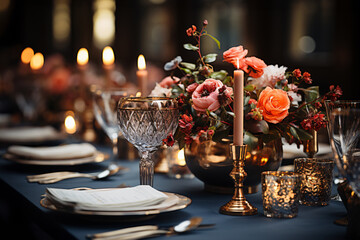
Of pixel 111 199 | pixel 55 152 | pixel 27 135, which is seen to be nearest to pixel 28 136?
pixel 27 135

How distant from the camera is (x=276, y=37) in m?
4.84

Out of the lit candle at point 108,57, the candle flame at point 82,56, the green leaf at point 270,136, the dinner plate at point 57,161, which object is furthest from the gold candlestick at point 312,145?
the candle flame at point 82,56

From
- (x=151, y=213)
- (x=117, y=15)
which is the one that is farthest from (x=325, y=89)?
(x=117, y=15)

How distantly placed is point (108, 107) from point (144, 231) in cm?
79

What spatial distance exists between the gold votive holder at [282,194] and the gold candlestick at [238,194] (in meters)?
0.04

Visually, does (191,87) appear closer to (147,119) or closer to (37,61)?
(147,119)

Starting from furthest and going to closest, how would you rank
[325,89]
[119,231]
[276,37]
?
[276,37], [325,89], [119,231]

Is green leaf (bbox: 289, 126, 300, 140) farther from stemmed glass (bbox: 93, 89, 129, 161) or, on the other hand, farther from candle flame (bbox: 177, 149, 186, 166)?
stemmed glass (bbox: 93, 89, 129, 161)

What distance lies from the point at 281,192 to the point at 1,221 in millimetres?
1582

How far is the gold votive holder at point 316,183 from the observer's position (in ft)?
3.65

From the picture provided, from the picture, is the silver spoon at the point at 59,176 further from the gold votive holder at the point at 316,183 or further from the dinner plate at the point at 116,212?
the gold votive holder at the point at 316,183

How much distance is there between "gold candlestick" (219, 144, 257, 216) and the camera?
3.34 feet

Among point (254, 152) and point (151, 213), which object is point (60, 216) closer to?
point (151, 213)

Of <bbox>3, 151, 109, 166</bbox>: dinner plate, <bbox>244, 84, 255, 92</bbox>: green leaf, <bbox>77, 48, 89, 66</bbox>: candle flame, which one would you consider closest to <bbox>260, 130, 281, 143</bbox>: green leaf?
<bbox>244, 84, 255, 92</bbox>: green leaf
